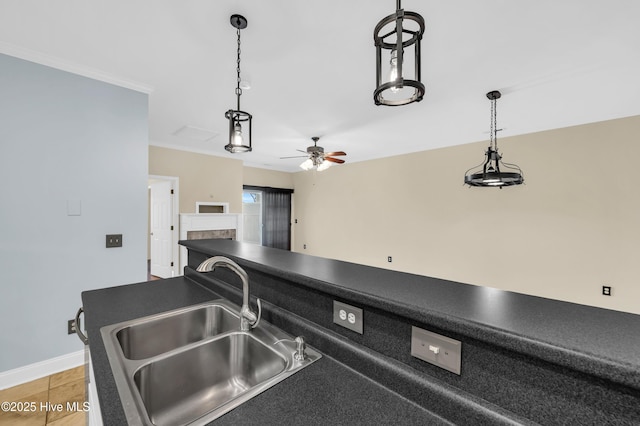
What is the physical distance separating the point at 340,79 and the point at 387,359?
245cm

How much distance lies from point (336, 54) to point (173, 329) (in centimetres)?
224

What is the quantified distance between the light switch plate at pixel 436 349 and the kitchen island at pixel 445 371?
0.02 m

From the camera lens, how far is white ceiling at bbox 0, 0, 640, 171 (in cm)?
166

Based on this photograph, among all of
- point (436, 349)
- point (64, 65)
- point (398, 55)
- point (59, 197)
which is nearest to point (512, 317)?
point (436, 349)

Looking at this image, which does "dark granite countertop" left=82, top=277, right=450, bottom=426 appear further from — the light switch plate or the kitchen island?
the light switch plate

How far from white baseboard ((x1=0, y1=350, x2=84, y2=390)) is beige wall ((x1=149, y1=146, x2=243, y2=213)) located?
3012 millimetres

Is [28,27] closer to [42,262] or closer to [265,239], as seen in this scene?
[42,262]

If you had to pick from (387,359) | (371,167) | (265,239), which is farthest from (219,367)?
(265,239)

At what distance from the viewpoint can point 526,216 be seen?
3.78 meters

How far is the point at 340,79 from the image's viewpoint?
2525 millimetres

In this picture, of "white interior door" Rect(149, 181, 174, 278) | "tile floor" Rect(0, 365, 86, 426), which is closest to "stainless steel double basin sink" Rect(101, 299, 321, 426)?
"tile floor" Rect(0, 365, 86, 426)

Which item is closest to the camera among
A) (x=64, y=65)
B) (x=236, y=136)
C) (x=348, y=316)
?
(x=348, y=316)

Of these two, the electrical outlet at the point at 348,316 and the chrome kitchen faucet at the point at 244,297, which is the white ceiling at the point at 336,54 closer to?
the chrome kitchen faucet at the point at 244,297

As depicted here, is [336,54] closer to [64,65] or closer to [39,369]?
[64,65]
